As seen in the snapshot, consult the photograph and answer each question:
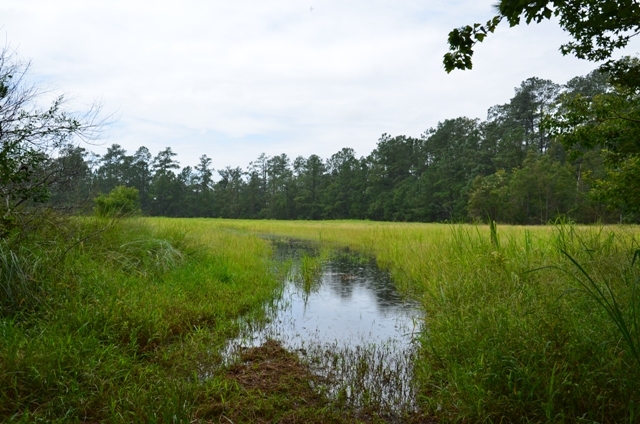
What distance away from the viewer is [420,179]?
2131 inches

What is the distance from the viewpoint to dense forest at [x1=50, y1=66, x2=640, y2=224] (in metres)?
35.6

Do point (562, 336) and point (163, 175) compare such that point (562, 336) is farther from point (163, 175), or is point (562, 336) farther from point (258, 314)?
point (163, 175)

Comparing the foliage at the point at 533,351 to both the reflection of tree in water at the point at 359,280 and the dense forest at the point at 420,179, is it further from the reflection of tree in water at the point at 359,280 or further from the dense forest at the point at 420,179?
the dense forest at the point at 420,179

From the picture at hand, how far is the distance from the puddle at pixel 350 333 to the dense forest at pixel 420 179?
19.5 m

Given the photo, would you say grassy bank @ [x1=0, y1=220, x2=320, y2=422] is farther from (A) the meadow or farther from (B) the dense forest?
(B) the dense forest

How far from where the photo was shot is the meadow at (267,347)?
104 inches

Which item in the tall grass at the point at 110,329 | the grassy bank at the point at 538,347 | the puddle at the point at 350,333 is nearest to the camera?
the grassy bank at the point at 538,347

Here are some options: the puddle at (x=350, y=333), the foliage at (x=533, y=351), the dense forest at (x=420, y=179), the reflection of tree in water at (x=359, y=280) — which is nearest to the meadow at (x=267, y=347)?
the foliage at (x=533, y=351)

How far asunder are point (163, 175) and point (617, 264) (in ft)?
224

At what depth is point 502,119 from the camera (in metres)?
53.5

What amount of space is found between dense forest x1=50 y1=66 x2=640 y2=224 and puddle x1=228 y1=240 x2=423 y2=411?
64.1ft

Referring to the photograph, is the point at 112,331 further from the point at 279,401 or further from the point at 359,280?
the point at 359,280

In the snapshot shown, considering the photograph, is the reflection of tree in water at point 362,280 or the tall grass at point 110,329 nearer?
the tall grass at point 110,329

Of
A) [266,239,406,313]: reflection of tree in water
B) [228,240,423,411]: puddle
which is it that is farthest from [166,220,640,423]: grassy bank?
[266,239,406,313]: reflection of tree in water
